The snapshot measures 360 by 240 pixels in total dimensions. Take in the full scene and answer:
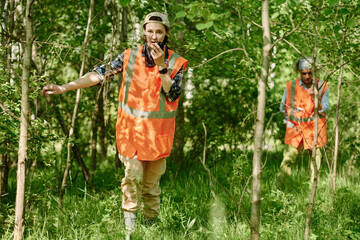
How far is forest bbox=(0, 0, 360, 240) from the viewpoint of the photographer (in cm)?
234

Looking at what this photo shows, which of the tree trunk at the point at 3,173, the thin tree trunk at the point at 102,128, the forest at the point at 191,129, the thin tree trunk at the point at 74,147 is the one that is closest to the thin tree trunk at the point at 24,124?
the forest at the point at 191,129

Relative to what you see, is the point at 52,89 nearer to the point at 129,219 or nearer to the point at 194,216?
the point at 129,219

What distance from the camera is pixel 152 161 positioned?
3.30 metres

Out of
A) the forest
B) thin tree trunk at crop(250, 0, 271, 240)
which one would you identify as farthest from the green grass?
thin tree trunk at crop(250, 0, 271, 240)

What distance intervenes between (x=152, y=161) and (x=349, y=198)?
7.02 feet

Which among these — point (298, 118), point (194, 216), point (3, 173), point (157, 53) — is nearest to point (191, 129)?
point (298, 118)

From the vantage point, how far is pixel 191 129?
5.65 meters

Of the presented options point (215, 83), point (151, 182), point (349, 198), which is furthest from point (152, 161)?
point (215, 83)

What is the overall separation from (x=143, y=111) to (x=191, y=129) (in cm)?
258

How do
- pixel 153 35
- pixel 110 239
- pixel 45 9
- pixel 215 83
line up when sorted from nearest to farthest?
pixel 110 239 < pixel 153 35 < pixel 45 9 < pixel 215 83

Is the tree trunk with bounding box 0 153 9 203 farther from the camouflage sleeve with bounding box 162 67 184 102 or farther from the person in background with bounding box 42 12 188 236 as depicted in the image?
the camouflage sleeve with bounding box 162 67 184 102

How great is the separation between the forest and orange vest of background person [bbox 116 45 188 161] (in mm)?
252

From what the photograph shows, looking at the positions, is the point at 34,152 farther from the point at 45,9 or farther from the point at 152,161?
the point at 45,9

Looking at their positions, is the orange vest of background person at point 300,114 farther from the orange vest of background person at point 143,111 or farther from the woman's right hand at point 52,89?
the woman's right hand at point 52,89
